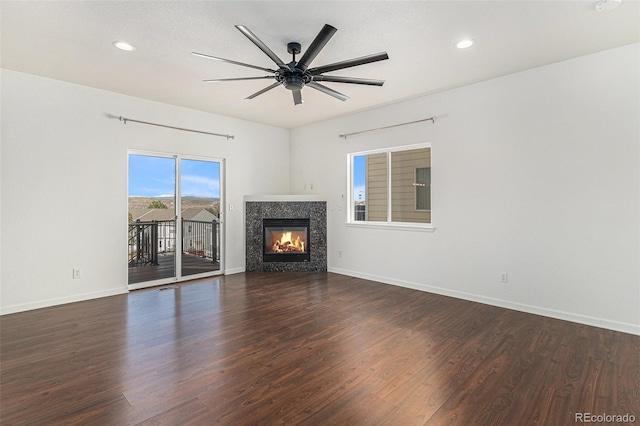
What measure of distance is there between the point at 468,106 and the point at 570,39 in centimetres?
133

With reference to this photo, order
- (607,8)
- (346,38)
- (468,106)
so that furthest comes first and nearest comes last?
(468,106) < (346,38) < (607,8)

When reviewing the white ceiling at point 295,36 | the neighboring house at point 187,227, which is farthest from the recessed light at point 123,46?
the neighboring house at point 187,227

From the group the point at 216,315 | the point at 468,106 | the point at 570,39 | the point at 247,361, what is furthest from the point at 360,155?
the point at 247,361

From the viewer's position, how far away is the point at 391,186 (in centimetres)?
544

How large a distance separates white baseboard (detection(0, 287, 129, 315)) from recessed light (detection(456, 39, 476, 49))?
214 inches

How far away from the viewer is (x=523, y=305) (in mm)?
3895

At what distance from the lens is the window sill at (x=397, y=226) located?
4.82 meters

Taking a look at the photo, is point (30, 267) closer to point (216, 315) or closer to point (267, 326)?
point (216, 315)

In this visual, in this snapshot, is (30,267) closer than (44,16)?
No

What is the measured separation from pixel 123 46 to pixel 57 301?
3.36 meters

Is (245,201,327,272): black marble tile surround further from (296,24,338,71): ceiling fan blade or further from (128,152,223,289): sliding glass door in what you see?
(296,24,338,71): ceiling fan blade

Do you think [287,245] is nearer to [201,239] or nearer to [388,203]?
[201,239]

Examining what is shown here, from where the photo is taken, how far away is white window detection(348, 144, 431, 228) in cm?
509

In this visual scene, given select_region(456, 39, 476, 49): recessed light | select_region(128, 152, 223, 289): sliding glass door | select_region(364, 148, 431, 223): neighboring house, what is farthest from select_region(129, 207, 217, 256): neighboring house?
select_region(456, 39, 476, 49): recessed light
